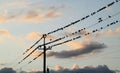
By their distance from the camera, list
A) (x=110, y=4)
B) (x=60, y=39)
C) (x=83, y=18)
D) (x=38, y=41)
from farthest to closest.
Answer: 1. (x=38, y=41)
2. (x=60, y=39)
3. (x=83, y=18)
4. (x=110, y=4)

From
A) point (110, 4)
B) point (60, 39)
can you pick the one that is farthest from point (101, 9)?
point (60, 39)

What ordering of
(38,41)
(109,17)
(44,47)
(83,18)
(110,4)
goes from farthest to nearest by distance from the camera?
1. (44,47)
2. (38,41)
3. (83,18)
4. (109,17)
5. (110,4)

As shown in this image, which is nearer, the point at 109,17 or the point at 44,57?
the point at 109,17

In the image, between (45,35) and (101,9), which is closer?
(101,9)

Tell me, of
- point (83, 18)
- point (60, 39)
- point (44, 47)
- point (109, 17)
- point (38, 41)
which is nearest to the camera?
point (109, 17)

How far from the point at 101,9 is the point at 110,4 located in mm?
1066

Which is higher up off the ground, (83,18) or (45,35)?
(45,35)

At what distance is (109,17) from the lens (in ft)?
114

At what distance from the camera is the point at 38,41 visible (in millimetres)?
58250

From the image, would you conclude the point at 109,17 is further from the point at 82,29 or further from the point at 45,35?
the point at 45,35

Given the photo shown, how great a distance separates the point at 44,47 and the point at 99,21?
93.4 ft

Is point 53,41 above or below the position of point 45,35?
below

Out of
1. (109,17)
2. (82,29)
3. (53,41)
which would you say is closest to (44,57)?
(53,41)

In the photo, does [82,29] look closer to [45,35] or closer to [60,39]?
[60,39]
